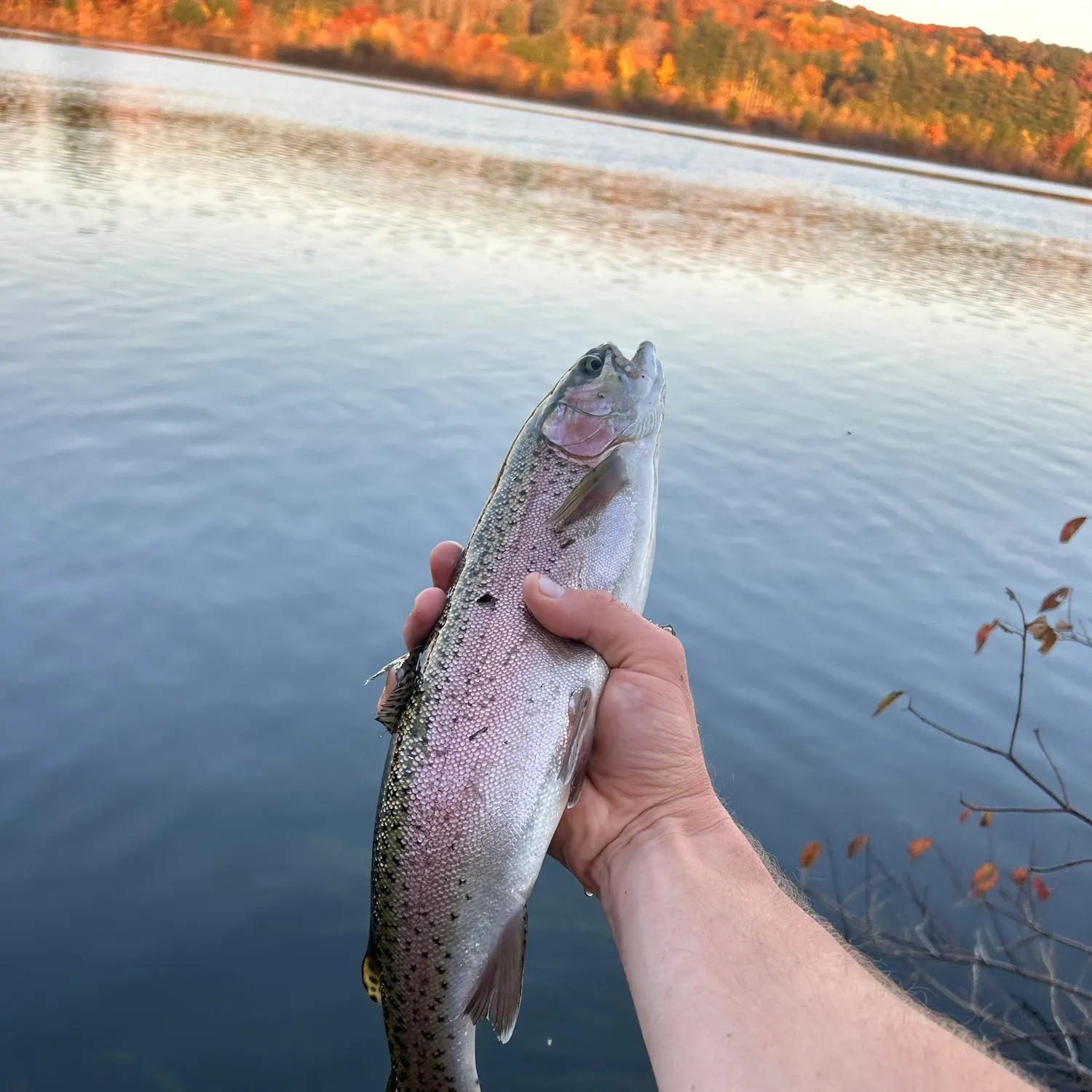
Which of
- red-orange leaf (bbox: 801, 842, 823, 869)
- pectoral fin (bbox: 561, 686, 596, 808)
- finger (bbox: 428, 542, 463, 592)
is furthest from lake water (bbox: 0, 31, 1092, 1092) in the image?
pectoral fin (bbox: 561, 686, 596, 808)

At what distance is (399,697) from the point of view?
2797 millimetres

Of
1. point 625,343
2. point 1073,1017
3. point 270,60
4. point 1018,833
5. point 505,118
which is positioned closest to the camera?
point 1073,1017

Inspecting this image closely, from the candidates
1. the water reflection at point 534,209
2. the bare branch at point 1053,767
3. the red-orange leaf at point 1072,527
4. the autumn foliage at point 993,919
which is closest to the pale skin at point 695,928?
the autumn foliage at point 993,919

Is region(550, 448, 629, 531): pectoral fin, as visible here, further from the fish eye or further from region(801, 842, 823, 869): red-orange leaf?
region(801, 842, 823, 869): red-orange leaf

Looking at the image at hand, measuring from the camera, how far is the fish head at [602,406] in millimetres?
3053

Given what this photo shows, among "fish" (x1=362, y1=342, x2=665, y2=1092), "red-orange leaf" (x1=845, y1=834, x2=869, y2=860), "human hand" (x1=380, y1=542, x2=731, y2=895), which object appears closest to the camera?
"fish" (x1=362, y1=342, x2=665, y2=1092)

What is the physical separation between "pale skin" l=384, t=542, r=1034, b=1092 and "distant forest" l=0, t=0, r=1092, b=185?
97949mm

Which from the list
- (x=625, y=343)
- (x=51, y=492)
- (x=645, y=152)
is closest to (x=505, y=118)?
(x=645, y=152)

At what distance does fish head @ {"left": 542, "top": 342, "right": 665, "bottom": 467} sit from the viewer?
305 centimetres

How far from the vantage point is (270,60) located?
96.6 metres

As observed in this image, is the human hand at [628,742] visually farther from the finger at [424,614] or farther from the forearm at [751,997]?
the forearm at [751,997]

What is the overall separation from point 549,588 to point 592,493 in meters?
0.33

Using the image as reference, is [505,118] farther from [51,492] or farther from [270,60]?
[51,492]

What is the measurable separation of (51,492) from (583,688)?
7997mm
